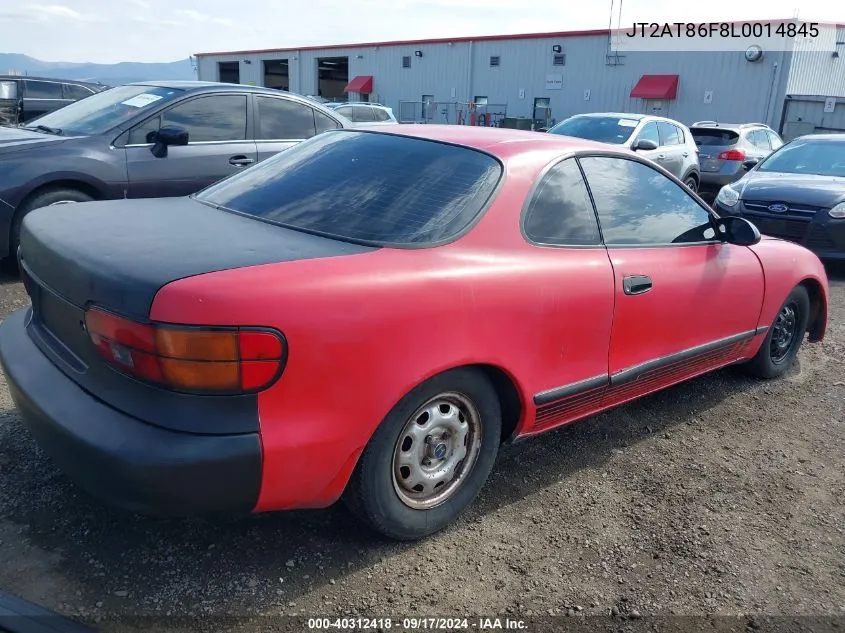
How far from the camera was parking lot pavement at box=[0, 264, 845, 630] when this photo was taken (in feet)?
7.68

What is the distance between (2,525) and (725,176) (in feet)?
44.0

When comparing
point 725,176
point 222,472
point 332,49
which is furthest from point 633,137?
point 332,49

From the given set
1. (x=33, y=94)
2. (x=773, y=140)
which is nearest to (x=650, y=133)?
(x=773, y=140)

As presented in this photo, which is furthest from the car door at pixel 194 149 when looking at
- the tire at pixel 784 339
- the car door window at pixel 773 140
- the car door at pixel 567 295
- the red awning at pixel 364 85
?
the red awning at pixel 364 85

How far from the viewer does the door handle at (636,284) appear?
3117 mm

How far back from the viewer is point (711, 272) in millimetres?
3605

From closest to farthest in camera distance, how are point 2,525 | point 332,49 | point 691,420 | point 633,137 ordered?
point 2,525
point 691,420
point 633,137
point 332,49

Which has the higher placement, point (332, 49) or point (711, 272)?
point (332, 49)

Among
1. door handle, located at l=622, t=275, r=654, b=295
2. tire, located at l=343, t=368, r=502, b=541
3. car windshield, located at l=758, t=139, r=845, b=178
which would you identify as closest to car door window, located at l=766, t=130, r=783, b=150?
car windshield, located at l=758, t=139, r=845, b=178

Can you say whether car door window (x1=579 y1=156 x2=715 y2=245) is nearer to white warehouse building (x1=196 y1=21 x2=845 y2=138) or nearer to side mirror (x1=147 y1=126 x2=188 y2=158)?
side mirror (x1=147 y1=126 x2=188 y2=158)

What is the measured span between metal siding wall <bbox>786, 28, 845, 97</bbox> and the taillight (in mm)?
25186

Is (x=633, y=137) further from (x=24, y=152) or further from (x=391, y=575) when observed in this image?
(x=391, y=575)

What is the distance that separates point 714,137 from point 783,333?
1049cm

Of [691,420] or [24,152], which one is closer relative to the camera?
[691,420]
